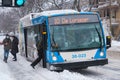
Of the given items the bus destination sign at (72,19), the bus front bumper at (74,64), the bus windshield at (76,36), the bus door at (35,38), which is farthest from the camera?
the bus door at (35,38)

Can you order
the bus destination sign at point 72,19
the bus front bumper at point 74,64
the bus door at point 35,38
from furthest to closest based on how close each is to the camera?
the bus door at point 35,38
the bus destination sign at point 72,19
the bus front bumper at point 74,64

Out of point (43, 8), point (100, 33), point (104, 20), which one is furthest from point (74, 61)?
point (104, 20)

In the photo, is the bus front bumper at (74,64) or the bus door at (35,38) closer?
the bus front bumper at (74,64)

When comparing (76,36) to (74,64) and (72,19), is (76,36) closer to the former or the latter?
(72,19)

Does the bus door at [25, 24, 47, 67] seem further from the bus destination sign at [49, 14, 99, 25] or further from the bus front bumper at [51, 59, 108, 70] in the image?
the bus front bumper at [51, 59, 108, 70]

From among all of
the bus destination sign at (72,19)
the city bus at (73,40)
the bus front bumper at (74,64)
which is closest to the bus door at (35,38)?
the city bus at (73,40)

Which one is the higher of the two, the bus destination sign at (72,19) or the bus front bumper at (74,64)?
the bus destination sign at (72,19)

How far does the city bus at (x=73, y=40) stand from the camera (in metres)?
15.3

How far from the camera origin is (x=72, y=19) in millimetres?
15812

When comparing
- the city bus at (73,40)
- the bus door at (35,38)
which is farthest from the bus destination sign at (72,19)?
the bus door at (35,38)

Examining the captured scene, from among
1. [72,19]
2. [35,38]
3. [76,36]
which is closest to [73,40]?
[76,36]

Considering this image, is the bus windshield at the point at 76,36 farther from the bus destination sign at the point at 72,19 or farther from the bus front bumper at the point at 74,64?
the bus front bumper at the point at 74,64

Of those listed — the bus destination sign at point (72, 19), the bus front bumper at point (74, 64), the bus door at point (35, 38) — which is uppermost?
the bus destination sign at point (72, 19)

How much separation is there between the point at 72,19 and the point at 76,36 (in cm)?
75
